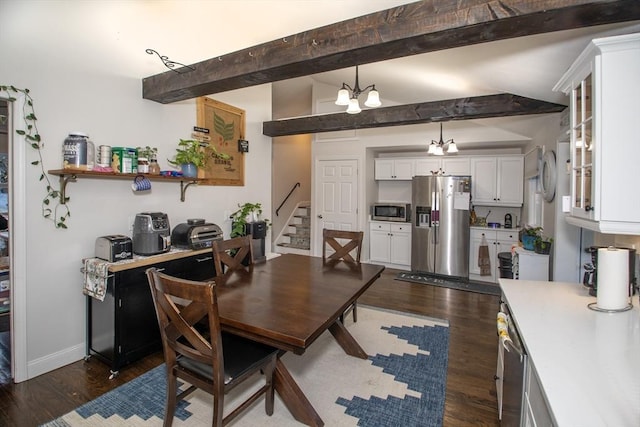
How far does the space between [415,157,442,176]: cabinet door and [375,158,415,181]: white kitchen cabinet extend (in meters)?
0.11

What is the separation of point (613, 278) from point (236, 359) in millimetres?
1983

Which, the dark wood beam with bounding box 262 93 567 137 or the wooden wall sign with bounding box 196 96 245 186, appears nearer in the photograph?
the dark wood beam with bounding box 262 93 567 137

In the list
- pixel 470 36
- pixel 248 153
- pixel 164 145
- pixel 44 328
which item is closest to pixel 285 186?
pixel 248 153

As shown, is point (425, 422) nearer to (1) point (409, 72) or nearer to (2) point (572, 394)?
(2) point (572, 394)

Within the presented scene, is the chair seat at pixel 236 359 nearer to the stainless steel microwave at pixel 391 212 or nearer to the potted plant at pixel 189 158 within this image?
the potted plant at pixel 189 158

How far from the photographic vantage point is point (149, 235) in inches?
108

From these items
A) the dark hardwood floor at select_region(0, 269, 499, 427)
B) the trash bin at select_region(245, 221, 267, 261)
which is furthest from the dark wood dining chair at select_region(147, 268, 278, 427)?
the trash bin at select_region(245, 221, 267, 261)

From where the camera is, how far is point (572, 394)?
3.22 feet

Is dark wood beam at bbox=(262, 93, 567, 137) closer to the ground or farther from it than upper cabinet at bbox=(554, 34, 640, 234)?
farther from it

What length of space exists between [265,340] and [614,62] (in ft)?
6.79

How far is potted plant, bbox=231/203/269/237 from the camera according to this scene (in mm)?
3998

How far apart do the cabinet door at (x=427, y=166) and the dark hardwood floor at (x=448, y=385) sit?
278 cm

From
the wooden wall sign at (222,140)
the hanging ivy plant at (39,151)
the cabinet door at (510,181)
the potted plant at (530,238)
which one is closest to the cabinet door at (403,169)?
the cabinet door at (510,181)

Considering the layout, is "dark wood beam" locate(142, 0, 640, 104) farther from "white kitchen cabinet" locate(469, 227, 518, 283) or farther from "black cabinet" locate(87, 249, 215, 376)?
"white kitchen cabinet" locate(469, 227, 518, 283)
